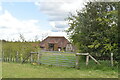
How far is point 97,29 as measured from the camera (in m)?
12.5

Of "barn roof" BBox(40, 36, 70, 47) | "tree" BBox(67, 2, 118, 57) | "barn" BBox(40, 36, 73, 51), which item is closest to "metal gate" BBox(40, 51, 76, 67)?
"tree" BBox(67, 2, 118, 57)

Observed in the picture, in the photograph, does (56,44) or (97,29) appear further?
(56,44)

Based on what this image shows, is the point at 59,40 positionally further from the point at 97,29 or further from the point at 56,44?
the point at 97,29

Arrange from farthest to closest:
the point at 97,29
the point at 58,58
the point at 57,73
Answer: the point at 97,29 → the point at 58,58 → the point at 57,73

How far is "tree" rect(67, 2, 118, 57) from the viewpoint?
11766 millimetres

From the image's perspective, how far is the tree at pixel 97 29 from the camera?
463 inches

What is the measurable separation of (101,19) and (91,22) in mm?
747

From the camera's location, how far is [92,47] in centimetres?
1253

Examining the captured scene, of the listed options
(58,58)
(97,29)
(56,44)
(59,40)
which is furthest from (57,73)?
(59,40)

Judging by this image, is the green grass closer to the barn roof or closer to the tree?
the tree

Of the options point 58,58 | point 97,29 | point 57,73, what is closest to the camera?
point 57,73

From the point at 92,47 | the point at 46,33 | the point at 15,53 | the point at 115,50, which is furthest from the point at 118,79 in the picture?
the point at 46,33

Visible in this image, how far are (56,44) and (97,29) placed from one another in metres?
8.79

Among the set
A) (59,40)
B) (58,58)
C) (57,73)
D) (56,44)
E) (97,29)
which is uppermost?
(97,29)
